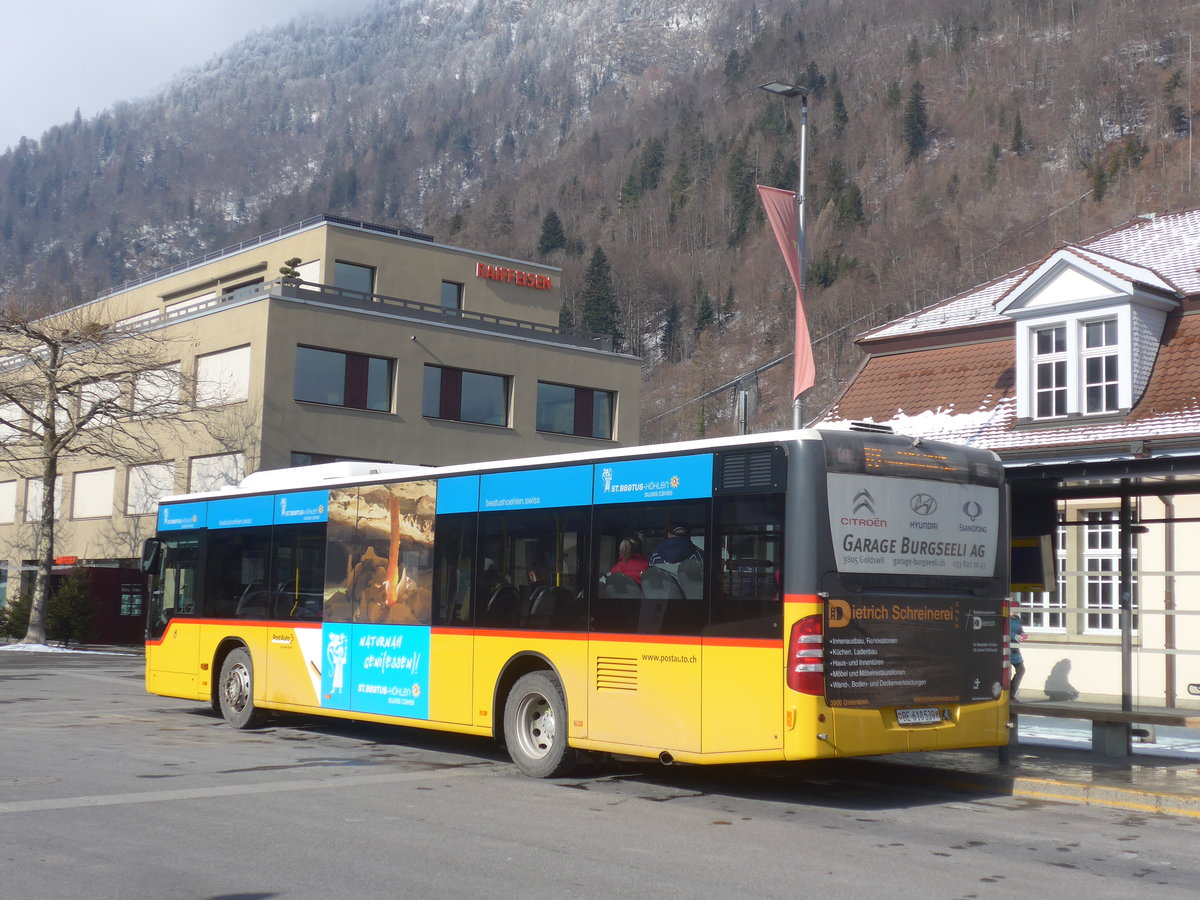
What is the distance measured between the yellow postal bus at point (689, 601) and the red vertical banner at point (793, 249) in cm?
684

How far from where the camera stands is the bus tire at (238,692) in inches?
619

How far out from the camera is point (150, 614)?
1784 centimetres

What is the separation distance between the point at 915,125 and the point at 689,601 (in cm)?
15057

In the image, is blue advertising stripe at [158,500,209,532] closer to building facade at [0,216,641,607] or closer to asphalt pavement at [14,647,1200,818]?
asphalt pavement at [14,647,1200,818]

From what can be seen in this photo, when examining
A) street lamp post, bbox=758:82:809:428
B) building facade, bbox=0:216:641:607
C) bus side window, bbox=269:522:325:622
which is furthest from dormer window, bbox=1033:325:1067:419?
building facade, bbox=0:216:641:607

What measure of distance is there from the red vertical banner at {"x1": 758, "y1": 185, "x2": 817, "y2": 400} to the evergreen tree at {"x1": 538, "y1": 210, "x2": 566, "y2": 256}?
12880 cm

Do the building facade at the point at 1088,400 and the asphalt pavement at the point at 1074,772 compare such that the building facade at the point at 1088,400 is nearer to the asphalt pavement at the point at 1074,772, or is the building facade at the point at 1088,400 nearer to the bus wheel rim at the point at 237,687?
the asphalt pavement at the point at 1074,772

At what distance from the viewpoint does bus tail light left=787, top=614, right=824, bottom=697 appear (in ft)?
31.8

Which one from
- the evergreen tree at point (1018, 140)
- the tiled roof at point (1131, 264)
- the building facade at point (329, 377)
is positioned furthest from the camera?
the evergreen tree at point (1018, 140)

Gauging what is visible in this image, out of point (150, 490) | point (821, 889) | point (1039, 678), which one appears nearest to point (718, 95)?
point (150, 490)

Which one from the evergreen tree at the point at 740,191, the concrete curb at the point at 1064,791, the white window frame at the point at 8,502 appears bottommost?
the concrete curb at the point at 1064,791

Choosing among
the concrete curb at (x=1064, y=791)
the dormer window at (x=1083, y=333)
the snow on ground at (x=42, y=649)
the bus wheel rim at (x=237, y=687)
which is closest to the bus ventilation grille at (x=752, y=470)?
the concrete curb at (x=1064, y=791)

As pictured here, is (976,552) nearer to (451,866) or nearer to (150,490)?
(451,866)

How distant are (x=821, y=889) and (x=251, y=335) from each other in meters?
35.6
